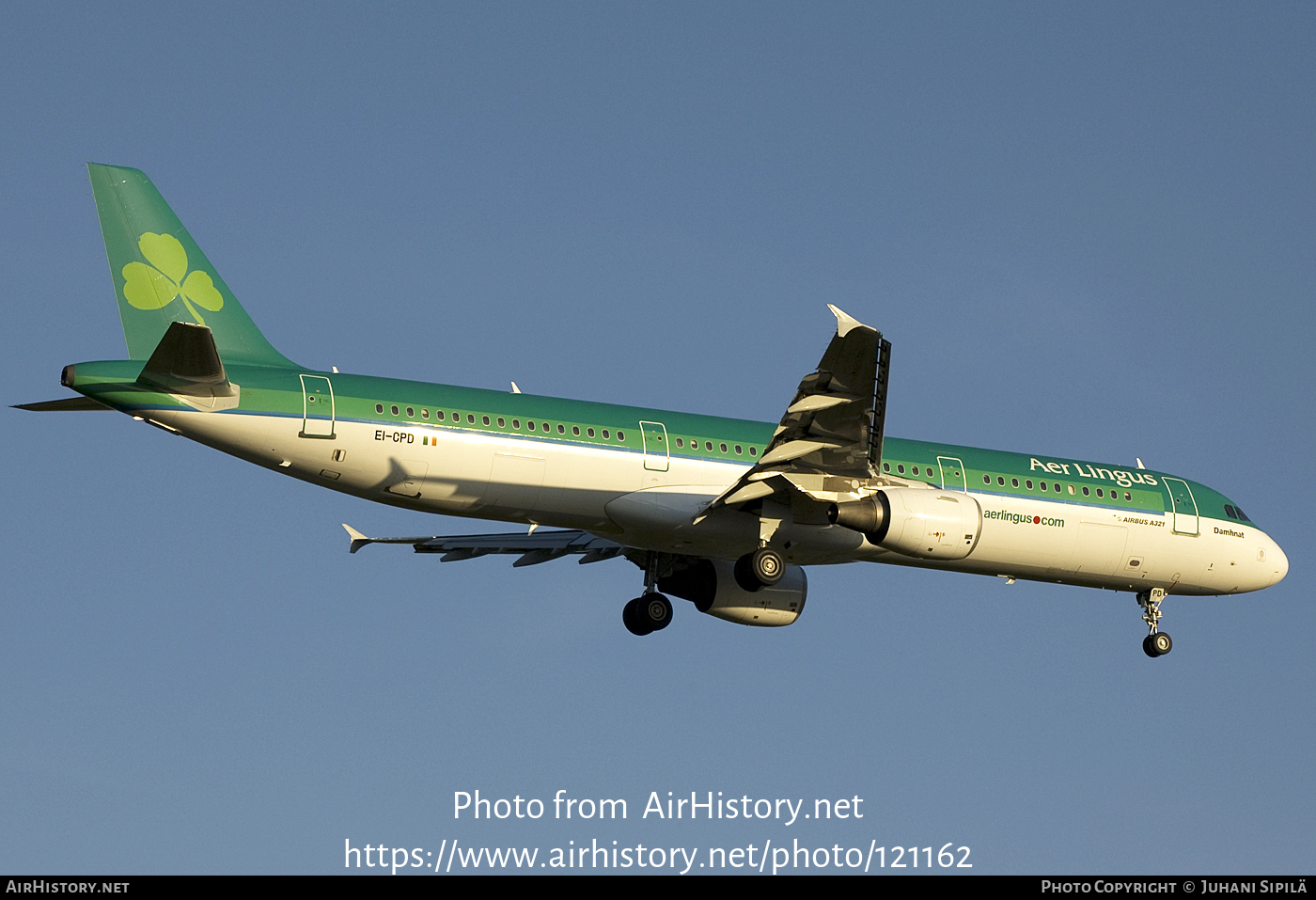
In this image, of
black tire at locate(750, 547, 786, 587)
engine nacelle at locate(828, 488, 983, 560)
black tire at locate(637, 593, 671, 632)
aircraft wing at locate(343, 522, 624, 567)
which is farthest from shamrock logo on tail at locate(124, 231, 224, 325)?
engine nacelle at locate(828, 488, 983, 560)

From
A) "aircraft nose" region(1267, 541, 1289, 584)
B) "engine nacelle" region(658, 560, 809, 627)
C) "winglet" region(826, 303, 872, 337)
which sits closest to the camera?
"winglet" region(826, 303, 872, 337)

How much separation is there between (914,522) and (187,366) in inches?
454

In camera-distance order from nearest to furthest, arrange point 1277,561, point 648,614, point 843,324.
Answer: point 843,324, point 648,614, point 1277,561

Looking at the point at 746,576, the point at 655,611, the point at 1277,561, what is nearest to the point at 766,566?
the point at 746,576

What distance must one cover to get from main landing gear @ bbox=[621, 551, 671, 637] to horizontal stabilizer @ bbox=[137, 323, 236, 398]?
9422mm

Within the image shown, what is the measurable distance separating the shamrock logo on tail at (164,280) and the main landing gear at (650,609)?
947 cm

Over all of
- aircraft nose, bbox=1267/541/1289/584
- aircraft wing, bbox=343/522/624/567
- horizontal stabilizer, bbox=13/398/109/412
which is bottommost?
horizontal stabilizer, bbox=13/398/109/412

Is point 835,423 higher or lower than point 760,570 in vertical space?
higher

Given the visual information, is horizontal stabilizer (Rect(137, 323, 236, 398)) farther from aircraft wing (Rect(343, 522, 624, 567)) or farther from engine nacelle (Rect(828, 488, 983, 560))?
engine nacelle (Rect(828, 488, 983, 560))

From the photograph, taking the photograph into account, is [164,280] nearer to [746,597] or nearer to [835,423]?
[835,423]

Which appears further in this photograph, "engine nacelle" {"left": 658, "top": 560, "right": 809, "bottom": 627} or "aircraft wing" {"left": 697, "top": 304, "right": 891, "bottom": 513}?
"engine nacelle" {"left": 658, "top": 560, "right": 809, "bottom": 627}

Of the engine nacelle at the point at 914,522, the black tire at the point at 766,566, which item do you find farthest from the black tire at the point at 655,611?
the engine nacelle at the point at 914,522

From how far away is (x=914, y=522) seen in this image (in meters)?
25.6

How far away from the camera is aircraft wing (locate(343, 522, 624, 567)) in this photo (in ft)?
98.9
